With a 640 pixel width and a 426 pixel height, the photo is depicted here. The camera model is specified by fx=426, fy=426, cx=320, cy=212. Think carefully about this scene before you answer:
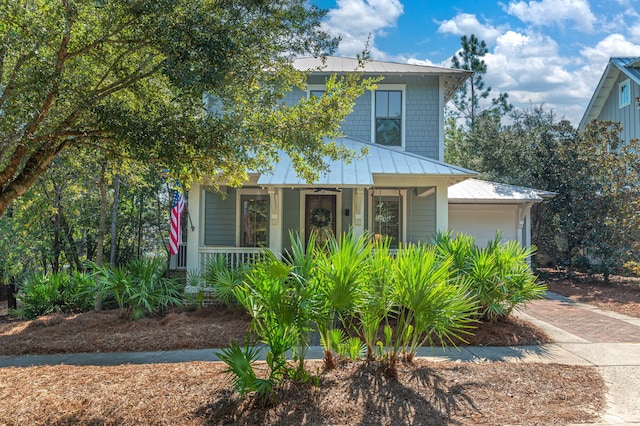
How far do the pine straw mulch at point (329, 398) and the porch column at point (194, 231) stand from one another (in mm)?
4851

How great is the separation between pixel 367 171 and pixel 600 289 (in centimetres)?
843

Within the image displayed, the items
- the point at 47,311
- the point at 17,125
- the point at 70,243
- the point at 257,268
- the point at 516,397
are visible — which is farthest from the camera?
the point at 70,243

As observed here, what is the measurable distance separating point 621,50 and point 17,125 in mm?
23881

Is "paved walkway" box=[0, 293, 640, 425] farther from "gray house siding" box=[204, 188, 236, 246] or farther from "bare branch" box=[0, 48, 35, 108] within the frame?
"gray house siding" box=[204, 188, 236, 246]

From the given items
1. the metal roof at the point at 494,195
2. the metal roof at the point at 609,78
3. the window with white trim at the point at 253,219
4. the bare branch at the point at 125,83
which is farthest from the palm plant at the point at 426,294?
the metal roof at the point at 609,78

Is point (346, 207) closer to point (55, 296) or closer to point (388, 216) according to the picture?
point (388, 216)

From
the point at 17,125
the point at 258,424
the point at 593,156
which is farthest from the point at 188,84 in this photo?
the point at 593,156

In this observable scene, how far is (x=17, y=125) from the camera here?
17.5 ft

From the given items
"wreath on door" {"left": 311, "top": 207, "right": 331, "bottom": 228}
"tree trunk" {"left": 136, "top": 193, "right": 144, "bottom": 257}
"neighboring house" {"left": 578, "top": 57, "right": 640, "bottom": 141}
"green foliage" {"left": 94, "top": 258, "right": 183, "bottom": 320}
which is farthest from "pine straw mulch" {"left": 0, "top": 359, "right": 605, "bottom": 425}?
"neighboring house" {"left": 578, "top": 57, "right": 640, "bottom": 141}

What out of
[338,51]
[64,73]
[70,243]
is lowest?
[70,243]

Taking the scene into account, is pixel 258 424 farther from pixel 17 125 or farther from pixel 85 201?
pixel 85 201

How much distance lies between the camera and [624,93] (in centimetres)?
1903

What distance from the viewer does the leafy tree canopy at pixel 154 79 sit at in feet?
15.2

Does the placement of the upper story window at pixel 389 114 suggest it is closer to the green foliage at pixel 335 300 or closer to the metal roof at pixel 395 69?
the metal roof at pixel 395 69
